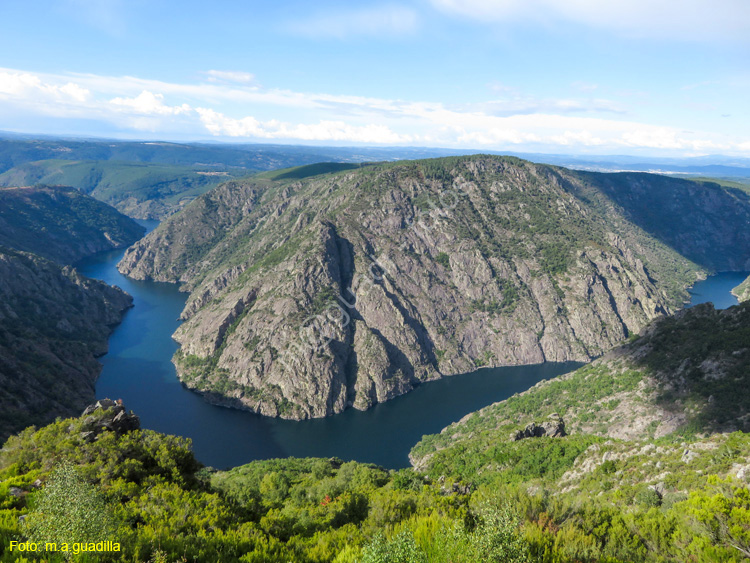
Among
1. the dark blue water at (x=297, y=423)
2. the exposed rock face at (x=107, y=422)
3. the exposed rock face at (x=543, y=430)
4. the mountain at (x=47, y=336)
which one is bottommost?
the dark blue water at (x=297, y=423)

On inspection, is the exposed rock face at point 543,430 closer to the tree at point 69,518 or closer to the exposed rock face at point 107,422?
the exposed rock face at point 107,422

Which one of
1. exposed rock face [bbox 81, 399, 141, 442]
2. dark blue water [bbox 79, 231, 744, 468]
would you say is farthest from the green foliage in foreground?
dark blue water [bbox 79, 231, 744, 468]

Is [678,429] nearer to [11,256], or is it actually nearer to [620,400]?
[620,400]

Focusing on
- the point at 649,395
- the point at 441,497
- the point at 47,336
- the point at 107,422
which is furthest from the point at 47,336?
the point at 649,395

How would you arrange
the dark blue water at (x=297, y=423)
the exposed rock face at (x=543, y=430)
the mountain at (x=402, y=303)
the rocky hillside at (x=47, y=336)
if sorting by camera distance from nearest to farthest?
the exposed rock face at (x=543, y=430), the rocky hillside at (x=47, y=336), the dark blue water at (x=297, y=423), the mountain at (x=402, y=303)

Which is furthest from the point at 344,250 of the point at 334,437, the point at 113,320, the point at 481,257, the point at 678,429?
the point at 678,429

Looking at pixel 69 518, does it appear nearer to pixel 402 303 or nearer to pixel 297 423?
pixel 297 423

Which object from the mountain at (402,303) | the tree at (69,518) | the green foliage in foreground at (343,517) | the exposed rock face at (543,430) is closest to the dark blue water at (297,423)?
the mountain at (402,303)
